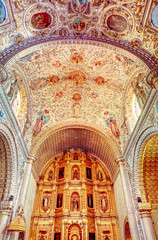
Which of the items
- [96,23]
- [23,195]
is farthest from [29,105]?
[96,23]

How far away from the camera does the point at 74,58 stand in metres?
11.7

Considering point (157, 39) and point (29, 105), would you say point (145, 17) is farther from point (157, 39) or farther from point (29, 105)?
point (29, 105)

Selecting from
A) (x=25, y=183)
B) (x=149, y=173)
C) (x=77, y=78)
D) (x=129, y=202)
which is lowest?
(x=129, y=202)

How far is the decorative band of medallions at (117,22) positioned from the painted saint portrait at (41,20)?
3064mm

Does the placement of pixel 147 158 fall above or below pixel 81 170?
below

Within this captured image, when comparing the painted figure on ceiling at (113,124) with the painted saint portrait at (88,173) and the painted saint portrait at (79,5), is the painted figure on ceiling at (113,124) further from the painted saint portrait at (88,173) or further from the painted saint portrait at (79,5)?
the painted saint portrait at (79,5)

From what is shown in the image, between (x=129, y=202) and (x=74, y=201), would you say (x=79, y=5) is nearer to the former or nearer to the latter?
(x=129, y=202)

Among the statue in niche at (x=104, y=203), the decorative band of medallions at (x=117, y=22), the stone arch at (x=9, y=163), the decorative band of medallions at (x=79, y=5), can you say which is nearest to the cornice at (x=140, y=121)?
the decorative band of medallions at (x=117, y=22)

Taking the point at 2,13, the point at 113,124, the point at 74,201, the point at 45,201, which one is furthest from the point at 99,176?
the point at 2,13

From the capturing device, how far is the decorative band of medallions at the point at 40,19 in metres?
8.88

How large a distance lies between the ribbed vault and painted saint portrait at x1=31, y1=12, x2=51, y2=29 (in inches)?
333

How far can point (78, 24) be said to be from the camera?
383 inches

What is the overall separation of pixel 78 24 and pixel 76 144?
1227cm

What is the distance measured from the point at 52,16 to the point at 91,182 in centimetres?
1481
